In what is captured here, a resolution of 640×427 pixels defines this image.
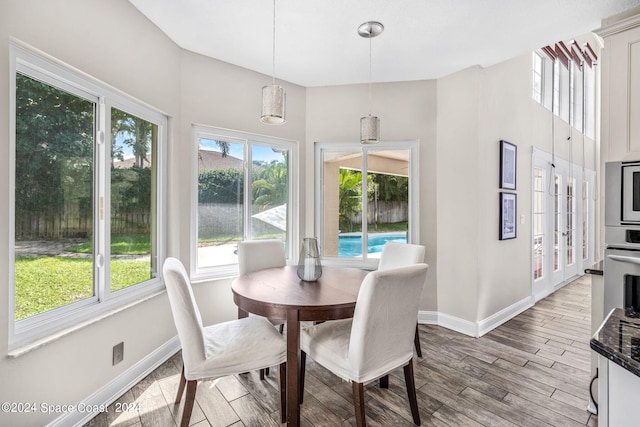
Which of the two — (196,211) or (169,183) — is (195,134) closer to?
(169,183)

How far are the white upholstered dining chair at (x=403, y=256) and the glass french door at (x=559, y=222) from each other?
7.23 feet

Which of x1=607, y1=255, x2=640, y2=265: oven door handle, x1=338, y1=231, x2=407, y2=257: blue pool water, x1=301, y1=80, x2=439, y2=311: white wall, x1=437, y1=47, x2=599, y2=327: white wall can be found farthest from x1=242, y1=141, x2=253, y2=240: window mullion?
x1=607, y1=255, x2=640, y2=265: oven door handle

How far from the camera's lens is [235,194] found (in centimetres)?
322

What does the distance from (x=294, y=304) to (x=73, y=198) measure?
1.53 m

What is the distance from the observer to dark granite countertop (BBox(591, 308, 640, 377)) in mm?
818

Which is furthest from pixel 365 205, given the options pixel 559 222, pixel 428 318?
pixel 559 222

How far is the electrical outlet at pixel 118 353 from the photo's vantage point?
6.70 feet

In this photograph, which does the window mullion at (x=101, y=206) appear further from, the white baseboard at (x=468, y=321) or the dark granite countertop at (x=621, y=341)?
the white baseboard at (x=468, y=321)

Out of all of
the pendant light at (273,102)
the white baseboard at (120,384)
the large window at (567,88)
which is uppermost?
the large window at (567,88)

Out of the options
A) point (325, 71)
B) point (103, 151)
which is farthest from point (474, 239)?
point (103, 151)

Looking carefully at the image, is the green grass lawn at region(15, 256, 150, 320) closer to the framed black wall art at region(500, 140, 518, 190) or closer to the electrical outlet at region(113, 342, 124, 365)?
the electrical outlet at region(113, 342, 124, 365)

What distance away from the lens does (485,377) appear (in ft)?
7.48

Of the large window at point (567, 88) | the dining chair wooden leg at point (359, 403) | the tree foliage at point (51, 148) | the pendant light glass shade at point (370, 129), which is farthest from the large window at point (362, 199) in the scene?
the tree foliage at point (51, 148)

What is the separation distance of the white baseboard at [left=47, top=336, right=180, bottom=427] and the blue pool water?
1.95 meters
